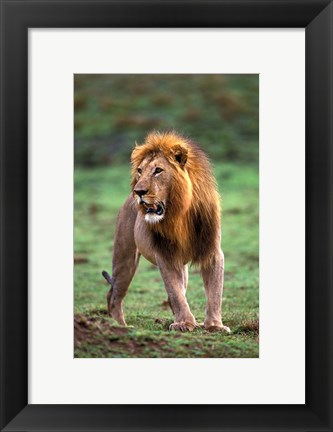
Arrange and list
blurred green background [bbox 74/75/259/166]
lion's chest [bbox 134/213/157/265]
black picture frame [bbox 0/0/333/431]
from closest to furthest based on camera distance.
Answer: black picture frame [bbox 0/0/333/431]
lion's chest [bbox 134/213/157/265]
blurred green background [bbox 74/75/259/166]

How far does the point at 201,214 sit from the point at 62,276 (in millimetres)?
1198

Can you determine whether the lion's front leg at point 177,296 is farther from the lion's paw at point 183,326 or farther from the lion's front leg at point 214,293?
the lion's front leg at point 214,293

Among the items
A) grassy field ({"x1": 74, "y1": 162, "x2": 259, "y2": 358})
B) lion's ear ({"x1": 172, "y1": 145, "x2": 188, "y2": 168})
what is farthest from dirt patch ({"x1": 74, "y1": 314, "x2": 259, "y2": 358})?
lion's ear ({"x1": 172, "y1": 145, "x2": 188, "y2": 168})

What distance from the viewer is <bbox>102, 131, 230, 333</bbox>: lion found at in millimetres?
5352

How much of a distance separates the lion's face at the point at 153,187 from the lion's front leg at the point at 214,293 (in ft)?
1.65

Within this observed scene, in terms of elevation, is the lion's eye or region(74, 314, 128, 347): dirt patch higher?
the lion's eye

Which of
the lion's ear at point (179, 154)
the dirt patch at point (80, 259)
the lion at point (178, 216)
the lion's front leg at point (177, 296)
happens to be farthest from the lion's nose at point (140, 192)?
the dirt patch at point (80, 259)

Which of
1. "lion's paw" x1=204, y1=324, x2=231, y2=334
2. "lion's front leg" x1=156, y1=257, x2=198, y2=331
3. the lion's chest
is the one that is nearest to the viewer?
"lion's paw" x1=204, y1=324, x2=231, y2=334

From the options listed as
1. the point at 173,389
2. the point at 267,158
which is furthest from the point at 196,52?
the point at 173,389

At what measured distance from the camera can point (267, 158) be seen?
187 inches

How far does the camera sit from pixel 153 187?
5.34m

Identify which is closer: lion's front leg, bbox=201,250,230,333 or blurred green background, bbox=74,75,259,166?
lion's front leg, bbox=201,250,230,333

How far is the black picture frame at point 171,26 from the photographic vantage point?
4582mm

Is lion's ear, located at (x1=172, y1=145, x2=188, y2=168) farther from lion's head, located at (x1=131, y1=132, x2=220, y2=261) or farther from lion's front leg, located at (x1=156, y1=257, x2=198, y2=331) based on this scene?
lion's front leg, located at (x1=156, y1=257, x2=198, y2=331)
